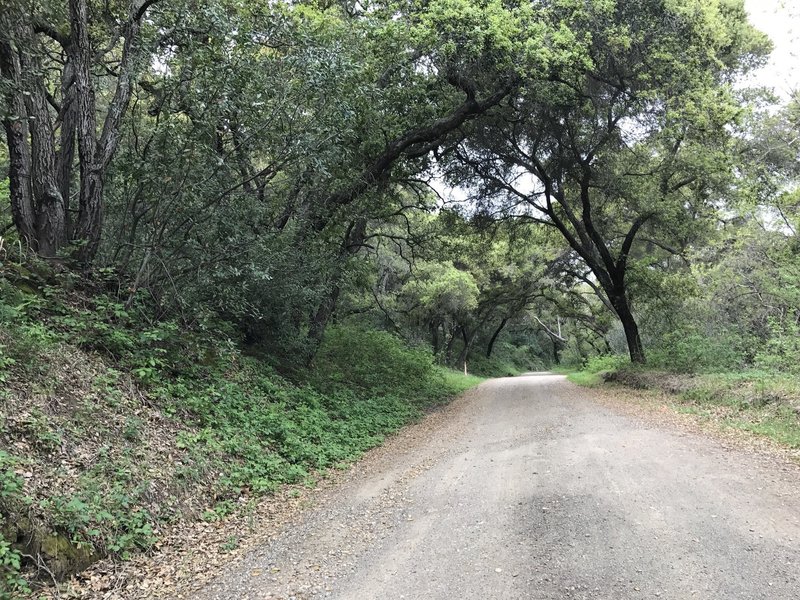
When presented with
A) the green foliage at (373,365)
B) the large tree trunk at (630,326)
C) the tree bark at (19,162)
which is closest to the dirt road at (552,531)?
the green foliage at (373,365)

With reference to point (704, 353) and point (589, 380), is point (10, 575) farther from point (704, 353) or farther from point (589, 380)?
point (589, 380)

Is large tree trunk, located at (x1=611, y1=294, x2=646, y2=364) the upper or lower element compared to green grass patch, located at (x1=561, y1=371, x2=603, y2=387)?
upper

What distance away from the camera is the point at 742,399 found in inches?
385

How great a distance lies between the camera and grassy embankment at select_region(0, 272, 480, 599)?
415 centimetres

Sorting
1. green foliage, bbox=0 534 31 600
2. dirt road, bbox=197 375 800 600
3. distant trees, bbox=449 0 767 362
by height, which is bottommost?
dirt road, bbox=197 375 800 600

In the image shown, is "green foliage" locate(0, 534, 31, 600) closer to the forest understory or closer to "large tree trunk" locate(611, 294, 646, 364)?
the forest understory

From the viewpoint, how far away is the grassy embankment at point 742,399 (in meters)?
8.02

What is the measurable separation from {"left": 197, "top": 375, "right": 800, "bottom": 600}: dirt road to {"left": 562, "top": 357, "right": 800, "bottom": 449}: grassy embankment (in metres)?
1.25

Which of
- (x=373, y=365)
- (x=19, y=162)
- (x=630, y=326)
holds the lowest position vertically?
(x=373, y=365)

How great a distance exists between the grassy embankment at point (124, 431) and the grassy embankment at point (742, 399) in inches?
255

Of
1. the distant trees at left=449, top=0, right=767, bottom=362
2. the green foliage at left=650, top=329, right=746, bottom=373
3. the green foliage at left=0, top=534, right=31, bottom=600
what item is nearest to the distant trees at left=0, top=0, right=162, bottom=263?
the green foliage at left=0, top=534, right=31, bottom=600

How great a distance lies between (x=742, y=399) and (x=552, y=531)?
7.46 metres

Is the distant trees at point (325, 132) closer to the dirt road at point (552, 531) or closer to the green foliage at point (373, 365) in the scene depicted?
the green foliage at point (373, 365)

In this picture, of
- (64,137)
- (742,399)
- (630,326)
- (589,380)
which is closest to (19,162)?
(64,137)
